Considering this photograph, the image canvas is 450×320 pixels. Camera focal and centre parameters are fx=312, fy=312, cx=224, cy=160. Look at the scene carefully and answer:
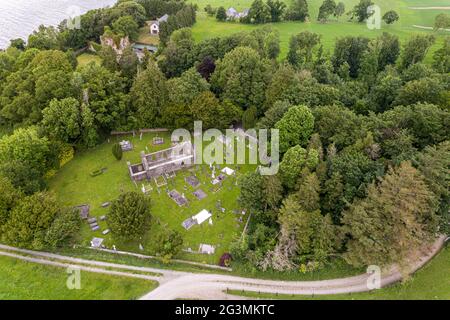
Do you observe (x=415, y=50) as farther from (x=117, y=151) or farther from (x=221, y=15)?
(x=117, y=151)

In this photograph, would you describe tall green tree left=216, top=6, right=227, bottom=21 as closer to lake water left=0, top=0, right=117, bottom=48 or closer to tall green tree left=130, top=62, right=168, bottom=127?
lake water left=0, top=0, right=117, bottom=48

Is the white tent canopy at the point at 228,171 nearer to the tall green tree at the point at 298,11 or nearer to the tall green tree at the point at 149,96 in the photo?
the tall green tree at the point at 149,96

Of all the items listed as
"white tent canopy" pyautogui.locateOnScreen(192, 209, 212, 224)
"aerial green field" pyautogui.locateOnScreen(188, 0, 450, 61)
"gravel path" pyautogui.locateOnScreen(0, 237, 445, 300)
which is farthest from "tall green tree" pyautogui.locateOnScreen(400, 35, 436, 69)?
"white tent canopy" pyautogui.locateOnScreen(192, 209, 212, 224)

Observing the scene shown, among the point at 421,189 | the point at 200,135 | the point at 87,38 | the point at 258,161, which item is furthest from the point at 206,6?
the point at 421,189

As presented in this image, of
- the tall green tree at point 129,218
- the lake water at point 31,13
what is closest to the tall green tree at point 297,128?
the tall green tree at point 129,218

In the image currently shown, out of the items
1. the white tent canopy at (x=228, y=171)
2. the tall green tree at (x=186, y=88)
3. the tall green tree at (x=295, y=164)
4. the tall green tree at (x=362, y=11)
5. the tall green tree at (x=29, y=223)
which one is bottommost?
the white tent canopy at (x=228, y=171)

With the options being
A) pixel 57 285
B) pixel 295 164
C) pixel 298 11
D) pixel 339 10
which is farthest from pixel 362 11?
pixel 57 285

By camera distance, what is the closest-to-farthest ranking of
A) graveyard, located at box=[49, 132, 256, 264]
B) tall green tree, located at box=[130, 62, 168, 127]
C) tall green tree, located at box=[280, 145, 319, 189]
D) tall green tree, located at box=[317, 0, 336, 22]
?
tall green tree, located at box=[280, 145, 319, 189] < graveyard, located at box=[49, 132, 256, 264] < tall green tree, located at box=[130, 62, 168, 127] < tall green tree, located at box=[317, 0, 336, 22]
